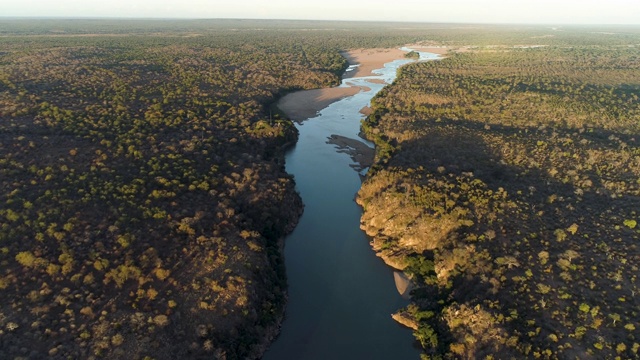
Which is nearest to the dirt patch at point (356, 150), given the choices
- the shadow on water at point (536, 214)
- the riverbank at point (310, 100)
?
the shadow on water at point (536, 214)

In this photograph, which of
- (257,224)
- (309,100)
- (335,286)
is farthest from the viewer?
(309,100)

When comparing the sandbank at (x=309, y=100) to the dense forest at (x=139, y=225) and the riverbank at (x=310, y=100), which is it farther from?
the dense forest at (x=139, y=225)

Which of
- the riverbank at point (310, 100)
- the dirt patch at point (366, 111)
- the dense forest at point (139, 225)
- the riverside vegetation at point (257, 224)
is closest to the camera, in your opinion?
the dense forest at point (139, 225)

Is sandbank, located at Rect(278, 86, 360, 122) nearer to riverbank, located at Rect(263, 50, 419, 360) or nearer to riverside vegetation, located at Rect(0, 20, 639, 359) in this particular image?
riverside vegetation, located at Rect(0, 20, 639, 359)

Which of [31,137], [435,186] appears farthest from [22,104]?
[435,186]

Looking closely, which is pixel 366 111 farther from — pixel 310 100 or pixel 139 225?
pixel 139 225

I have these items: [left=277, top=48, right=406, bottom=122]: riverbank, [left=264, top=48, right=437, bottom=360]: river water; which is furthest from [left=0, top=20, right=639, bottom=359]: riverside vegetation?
[left=277, top=48, right=406, bottom=122]: riverbank

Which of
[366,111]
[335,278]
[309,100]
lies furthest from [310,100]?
[335,278]
